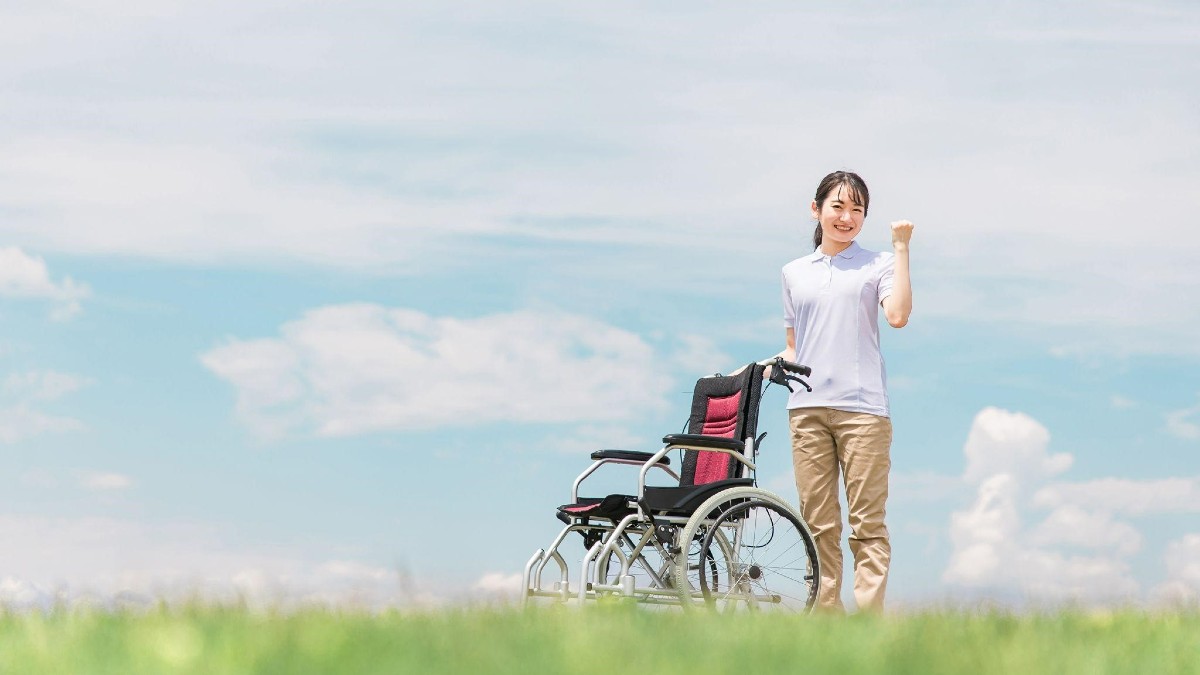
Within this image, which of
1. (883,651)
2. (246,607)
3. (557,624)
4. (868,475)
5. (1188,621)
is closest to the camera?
(883,651)

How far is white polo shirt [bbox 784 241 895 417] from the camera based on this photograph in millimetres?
5887

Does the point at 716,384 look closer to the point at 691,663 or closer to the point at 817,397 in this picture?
the point at 817,397

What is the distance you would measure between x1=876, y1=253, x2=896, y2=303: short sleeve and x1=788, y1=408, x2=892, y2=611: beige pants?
549 mm

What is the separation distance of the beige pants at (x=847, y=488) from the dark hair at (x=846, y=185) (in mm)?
985

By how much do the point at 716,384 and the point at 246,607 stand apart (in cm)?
309

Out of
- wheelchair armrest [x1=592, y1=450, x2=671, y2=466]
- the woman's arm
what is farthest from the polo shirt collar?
wheelchair armrest [x1=592, y1=450, x2=671, y2=466]

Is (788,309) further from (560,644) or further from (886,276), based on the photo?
(560,644)

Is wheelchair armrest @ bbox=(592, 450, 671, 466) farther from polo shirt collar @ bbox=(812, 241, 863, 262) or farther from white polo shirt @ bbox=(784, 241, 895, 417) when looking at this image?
polo shirt collar @ bbox=(812, 241, 863, 262)

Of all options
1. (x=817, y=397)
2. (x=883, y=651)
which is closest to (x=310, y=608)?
(x=883, y=651)

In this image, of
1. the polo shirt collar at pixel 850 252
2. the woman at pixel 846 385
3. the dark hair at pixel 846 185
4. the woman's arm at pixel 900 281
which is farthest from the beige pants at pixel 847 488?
the dark hair at pixel 846 185

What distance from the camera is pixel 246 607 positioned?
4359 mm

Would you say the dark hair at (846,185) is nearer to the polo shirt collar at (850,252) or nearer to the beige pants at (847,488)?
the polo shirt collar at (850,252)

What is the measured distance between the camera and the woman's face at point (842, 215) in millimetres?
6055

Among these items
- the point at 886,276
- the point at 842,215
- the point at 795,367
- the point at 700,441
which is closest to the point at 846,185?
the point at 842,215
